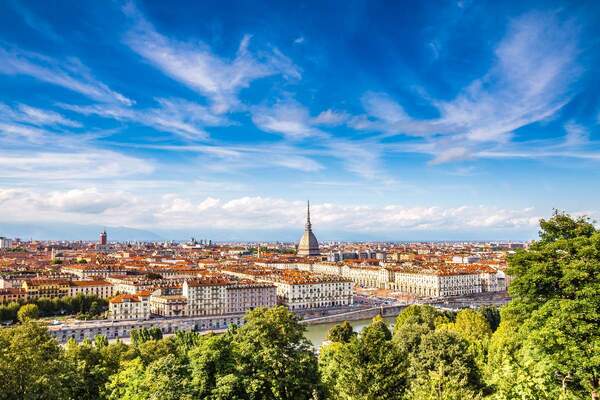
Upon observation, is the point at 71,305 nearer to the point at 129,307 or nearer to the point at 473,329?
the point at 129,307

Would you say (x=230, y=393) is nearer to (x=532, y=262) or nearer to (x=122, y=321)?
(x=532, y=262)

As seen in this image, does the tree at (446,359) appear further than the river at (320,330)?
No

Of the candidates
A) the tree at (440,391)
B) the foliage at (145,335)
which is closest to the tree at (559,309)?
the tree at (440,391)

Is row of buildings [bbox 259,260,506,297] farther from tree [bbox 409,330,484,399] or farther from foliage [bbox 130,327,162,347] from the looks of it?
tree [bbox 409,330,484,399]

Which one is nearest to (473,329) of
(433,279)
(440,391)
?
(440,391)

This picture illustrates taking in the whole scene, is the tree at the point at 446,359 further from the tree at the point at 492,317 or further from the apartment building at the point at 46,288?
the apartment building at the point at 46,288

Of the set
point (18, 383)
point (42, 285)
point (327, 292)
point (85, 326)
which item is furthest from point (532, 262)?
point (42, 285)

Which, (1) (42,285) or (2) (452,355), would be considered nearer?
(2) (452,355)

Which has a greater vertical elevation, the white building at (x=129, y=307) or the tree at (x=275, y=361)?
the tree at (x=275, y=361)
